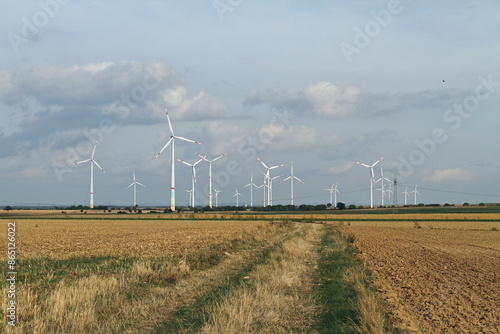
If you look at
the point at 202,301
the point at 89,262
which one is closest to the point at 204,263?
the point at 89,262

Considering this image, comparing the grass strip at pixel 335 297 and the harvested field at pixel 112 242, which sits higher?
the grass strip at pixel 335 297

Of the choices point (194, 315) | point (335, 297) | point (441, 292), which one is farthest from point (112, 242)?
point (441, 292)

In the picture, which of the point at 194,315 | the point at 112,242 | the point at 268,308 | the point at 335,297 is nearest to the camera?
the point at 194,315

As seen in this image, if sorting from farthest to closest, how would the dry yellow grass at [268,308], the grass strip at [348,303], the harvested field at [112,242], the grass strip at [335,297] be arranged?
the harvested field at [112,242] → the grass strip at [335,297] → the dry yellow grass at [268,308] → the grass strip at [348,303]

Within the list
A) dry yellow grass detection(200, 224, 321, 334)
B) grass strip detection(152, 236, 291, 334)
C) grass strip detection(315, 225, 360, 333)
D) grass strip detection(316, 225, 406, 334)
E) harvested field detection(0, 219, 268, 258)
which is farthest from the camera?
harvested field detection(0, 219, 268, 258)

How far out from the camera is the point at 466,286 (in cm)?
1861

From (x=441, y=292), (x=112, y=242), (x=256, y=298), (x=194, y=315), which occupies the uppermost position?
(x=256, y=298)

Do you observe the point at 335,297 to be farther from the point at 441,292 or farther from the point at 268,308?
the point at 441,292

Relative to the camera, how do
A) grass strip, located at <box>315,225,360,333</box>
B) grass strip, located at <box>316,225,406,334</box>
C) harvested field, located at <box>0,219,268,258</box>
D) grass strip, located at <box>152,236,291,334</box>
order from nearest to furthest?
1. grass strip, located at <box>316,225,406,334</box>
2. grass strip, located at <box>152,236,291,334</box>
3. grass strip, located at <box>315,225,360,333</box>
4. harvested field, located at <box>0,219,268,258</box>

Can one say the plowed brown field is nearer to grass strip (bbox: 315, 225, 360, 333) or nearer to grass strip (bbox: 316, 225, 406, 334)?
grass strip (bbox: 316, 225, 406, 334)

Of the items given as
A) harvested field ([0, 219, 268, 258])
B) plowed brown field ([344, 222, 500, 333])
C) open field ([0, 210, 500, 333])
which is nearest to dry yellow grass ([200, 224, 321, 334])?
open field ([0, 210, 500, 333])

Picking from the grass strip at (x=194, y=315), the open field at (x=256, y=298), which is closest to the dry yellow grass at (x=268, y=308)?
the open field at (x=256, y=298)

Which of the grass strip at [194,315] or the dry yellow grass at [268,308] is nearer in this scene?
the dry yellow grass at [268,308]

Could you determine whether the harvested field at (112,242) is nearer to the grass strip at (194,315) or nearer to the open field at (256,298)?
the open field at (256,298)
